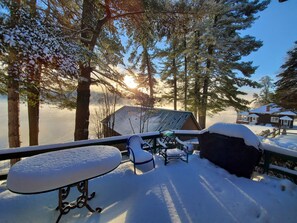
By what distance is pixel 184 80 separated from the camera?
1347cm

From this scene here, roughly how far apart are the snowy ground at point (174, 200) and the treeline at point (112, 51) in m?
2.34

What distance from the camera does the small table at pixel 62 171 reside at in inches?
64.6

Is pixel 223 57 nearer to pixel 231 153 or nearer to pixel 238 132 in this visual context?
pixel 238 132

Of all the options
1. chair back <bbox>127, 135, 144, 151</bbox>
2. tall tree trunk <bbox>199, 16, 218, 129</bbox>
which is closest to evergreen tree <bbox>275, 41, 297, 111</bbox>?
tall tree trunk <bbox>199, 16, 218, 129</bbox>

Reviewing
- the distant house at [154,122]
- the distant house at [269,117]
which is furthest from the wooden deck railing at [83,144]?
the distant house at [269,117]

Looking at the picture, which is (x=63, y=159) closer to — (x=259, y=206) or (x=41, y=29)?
(x=41, y=29)

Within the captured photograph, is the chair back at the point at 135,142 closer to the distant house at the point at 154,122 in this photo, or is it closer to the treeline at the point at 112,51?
the treeline at the point at 112,51

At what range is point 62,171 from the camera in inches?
71.6

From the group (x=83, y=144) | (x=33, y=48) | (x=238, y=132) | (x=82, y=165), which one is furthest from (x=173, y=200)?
(x=33, y=48)

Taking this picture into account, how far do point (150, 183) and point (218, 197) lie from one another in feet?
3.80

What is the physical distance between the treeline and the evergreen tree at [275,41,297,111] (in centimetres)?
217

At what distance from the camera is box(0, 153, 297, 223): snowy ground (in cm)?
208

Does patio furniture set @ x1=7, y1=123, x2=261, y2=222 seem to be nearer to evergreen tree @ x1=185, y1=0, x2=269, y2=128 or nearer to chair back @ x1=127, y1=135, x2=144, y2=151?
chair back @ x1=127, y1=135, x2=144, y2=151

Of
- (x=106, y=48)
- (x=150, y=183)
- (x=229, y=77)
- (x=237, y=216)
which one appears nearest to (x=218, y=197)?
(x=237, y=216)
